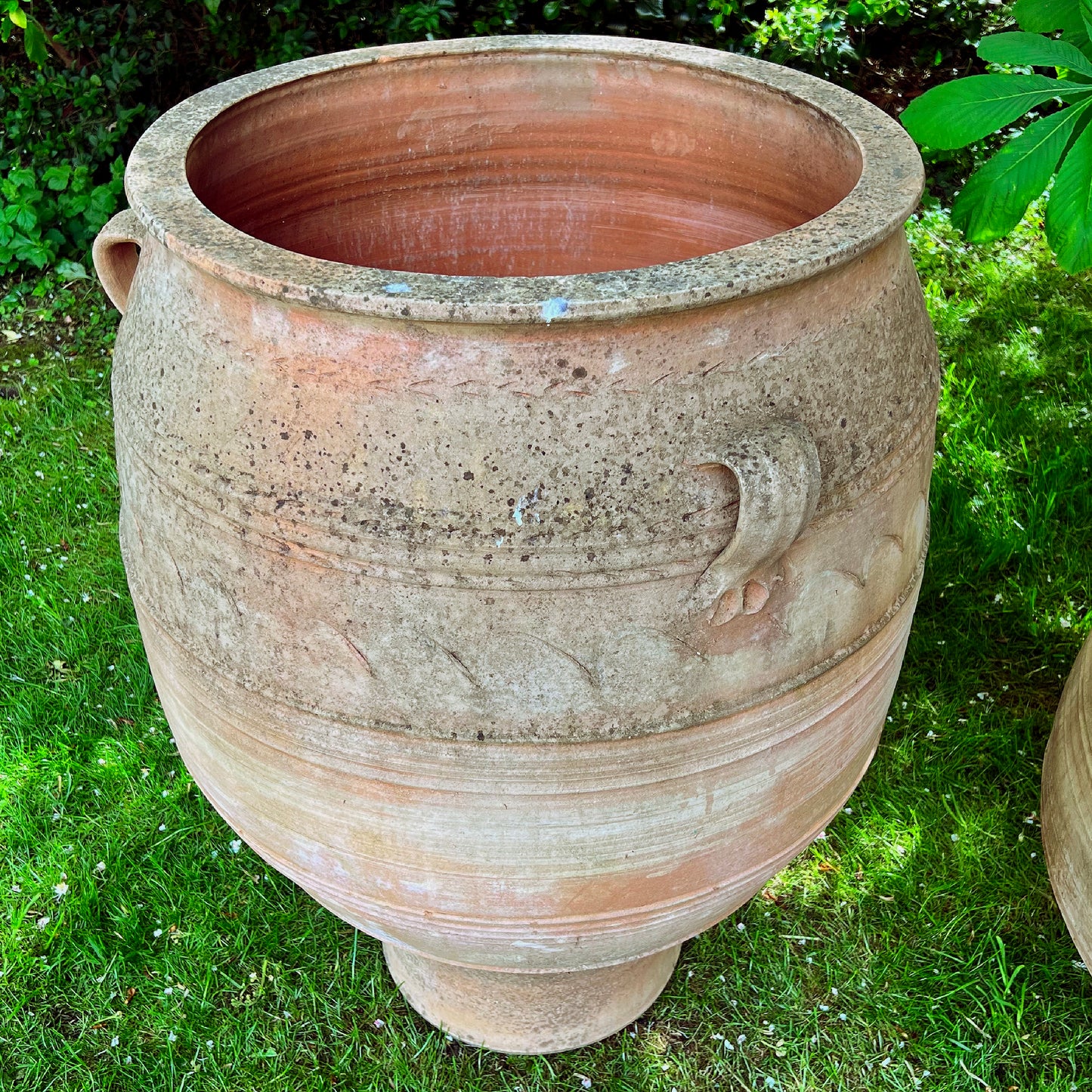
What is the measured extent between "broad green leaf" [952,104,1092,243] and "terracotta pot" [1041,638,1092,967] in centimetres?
83

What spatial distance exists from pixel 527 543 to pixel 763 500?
0.24m

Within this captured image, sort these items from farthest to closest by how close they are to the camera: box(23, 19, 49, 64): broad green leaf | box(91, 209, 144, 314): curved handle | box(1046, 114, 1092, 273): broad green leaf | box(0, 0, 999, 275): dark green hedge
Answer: box(0, 0, 999, 275): dark green hedge → box(23, 19, 49, 64): broad green leaf → box(1046, 114, 1092, 273): broad green leaf → box(91, 209, 144, 314): curved handle

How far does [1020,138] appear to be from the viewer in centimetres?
186

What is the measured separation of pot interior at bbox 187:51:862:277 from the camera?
1.92m

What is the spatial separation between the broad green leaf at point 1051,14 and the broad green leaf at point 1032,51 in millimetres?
101

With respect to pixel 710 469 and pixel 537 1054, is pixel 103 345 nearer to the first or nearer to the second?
pixel 537 1054

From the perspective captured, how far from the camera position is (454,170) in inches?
86.2

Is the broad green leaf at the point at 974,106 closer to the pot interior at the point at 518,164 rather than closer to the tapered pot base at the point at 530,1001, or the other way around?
the pot interior at the point at 518,164

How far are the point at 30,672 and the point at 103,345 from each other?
143 centimetres

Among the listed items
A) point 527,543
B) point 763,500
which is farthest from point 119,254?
point 763,500

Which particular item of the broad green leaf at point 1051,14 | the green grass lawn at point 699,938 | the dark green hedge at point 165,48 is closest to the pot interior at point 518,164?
the broad green leaf at point 1051,14

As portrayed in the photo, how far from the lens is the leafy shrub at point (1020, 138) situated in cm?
181

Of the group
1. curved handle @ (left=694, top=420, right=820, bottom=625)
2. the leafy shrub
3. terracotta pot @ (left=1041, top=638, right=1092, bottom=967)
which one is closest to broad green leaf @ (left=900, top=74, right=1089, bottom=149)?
the leafy shrub

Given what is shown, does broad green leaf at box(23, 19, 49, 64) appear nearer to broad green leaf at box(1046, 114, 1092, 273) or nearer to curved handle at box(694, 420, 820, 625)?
broad green leaf at box(1046, 114, 1092, 273)
